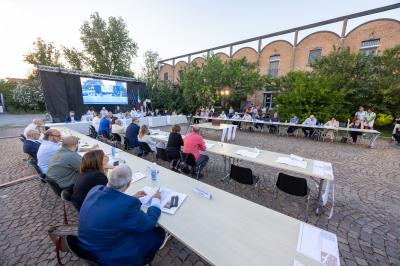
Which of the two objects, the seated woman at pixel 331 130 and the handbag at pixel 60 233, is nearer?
the handbag at pixel 60 233

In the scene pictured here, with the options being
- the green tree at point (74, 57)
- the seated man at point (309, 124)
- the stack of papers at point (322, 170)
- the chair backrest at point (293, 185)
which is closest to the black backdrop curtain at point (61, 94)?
the green tree at point (74, 57)

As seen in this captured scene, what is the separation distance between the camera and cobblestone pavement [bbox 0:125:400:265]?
6.51 ft

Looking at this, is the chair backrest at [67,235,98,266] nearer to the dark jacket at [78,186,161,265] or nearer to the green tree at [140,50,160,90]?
the dark jacket at [78,186,161,265]

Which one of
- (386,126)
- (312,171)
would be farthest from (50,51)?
(386,126)

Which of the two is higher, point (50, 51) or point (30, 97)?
point (50, 51)

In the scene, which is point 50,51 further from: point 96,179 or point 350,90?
point 350,90

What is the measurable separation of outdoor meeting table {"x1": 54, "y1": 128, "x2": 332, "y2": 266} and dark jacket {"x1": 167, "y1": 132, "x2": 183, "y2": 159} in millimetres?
1835

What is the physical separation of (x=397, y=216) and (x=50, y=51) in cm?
3424

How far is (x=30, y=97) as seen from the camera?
2316 cm

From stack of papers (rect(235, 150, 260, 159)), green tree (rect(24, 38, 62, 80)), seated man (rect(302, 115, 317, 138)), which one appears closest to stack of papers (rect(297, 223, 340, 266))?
stack of papers (rect(235, 150, 260, 159))

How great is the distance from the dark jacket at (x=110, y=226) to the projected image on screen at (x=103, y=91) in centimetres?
1432

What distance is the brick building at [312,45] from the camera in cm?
1252

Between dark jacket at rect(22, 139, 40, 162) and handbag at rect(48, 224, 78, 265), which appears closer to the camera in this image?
handbag at rect(48, 224, 78, 265)

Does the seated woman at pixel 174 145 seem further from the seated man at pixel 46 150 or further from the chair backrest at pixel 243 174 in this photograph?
the seated man at pixel 46 150
